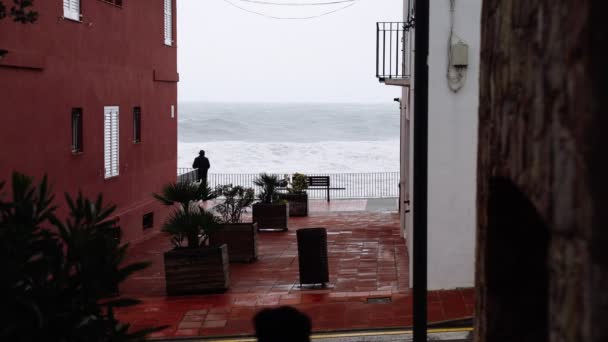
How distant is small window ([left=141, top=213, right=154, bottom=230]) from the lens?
918 inches

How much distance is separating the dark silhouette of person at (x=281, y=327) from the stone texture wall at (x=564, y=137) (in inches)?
43.1

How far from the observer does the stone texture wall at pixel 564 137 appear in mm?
2674

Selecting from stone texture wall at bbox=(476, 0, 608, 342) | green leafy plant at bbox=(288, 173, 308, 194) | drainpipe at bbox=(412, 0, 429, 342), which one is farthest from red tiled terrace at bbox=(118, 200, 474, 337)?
stone texture wall at bbox=(476, 0, 608, 342)

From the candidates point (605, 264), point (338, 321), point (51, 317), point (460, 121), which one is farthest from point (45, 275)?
point (460, 121)

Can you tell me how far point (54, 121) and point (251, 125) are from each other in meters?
100

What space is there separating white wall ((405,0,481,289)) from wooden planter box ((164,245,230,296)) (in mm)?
3275

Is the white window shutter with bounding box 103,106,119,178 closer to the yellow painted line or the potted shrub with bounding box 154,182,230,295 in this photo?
the potted shrub with bounding box 154,182,230,295

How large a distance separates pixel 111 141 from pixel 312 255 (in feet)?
24.4

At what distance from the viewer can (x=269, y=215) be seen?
949 inches

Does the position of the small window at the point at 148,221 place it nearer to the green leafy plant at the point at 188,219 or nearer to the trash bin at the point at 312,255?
the green leafy plant at the point at 188,219

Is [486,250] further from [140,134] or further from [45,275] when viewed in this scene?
[140,134]

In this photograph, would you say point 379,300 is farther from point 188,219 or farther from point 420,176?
point 420,176

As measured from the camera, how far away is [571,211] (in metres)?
2.88

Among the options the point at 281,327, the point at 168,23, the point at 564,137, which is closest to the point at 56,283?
the point at 281,327
